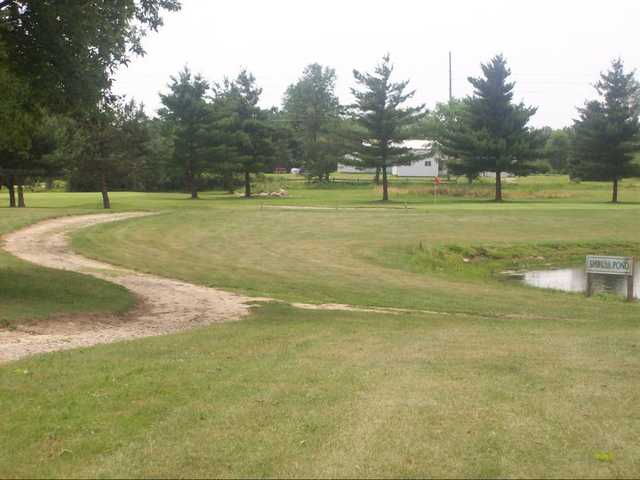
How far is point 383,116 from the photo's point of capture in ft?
201

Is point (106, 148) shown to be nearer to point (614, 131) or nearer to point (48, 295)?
point (48, 295)

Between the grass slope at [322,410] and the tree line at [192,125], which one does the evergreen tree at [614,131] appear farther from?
the grass slope at [322,410]

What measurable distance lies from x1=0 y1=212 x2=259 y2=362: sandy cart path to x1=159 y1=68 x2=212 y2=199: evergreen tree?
116 feet

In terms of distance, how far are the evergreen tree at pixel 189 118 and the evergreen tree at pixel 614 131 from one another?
105ft

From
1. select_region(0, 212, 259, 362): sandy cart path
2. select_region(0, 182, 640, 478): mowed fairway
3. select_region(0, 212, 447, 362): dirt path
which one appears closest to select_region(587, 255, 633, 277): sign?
select_region(0, 182, 640, 478): mowed fairway

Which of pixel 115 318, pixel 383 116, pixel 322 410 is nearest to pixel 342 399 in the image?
pixel 322 410

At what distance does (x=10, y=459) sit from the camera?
521 cm

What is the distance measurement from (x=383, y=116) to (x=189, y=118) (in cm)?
1619

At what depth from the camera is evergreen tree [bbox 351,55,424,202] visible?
61.2 meters

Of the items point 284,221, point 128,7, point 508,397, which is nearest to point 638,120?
point 284,221

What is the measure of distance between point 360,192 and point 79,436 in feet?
226

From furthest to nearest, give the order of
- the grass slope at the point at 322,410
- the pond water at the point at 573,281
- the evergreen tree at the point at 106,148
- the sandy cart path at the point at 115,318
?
the evergreen tree at the point at 106,148 < the pond water at the point at 573,281 < the sandy cart path at the point at 115,318 < the grass slope at the point at 322,410

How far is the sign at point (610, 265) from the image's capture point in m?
19.0

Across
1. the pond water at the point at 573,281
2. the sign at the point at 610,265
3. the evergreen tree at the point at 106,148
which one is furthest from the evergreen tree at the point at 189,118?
the sign at the point at 610,265
